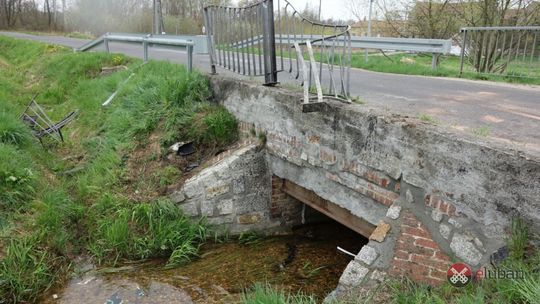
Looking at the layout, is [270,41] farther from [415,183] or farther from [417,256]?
[417,256]

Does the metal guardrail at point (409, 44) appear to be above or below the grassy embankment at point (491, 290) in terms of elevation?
above

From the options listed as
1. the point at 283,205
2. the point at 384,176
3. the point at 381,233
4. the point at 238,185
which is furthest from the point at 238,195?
the point at 381,233

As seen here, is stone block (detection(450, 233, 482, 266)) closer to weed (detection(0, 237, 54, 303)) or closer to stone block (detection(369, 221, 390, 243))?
Answer: stone block (detection(369, 221, 390, 243))

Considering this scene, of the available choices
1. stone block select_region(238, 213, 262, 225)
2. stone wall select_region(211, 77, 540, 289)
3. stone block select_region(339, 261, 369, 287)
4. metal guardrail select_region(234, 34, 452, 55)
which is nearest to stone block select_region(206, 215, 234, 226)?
stone block select_region(238, 213, 262, 225)

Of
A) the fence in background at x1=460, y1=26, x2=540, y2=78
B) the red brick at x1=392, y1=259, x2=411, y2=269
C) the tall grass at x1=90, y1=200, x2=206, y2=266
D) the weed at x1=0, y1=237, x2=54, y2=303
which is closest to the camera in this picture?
the red brick at x1=392, y1=259, x2=411, y2=269

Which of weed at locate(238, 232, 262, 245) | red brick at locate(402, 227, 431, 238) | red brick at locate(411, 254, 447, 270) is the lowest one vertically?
weed at locate(238, 232, 262, 245)

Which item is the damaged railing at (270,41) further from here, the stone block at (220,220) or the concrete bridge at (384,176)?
the stone block at (220,220)

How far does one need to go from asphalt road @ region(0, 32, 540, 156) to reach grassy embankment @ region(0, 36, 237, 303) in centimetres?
127

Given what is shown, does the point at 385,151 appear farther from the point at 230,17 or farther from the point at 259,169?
the point at 230,17

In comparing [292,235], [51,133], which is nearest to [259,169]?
[292,235]

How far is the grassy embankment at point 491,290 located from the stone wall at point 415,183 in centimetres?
13

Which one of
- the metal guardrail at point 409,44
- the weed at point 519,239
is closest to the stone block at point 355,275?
the weed at point 519,239

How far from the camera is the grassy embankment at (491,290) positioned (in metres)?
2.84

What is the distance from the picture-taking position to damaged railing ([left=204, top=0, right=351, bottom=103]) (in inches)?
198
